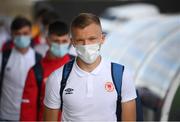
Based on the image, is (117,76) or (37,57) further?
(37,57)

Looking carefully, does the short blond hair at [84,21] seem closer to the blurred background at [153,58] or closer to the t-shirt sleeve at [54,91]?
the t-shirt sleeve at [54,91]

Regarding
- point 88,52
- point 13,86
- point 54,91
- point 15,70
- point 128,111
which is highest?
point 88,52

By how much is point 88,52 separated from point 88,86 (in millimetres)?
224

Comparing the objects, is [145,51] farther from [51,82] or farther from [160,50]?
[51,82]

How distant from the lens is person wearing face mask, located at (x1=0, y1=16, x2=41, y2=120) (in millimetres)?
6430

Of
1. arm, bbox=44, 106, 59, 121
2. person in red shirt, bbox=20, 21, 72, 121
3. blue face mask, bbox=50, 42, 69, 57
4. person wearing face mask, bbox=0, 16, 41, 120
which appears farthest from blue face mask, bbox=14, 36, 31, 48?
arm, bbox=44, 106, 59, 121

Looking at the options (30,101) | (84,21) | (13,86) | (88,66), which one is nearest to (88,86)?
(88,66)

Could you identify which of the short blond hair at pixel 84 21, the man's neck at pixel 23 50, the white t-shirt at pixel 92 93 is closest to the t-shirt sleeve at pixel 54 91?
the white t-shirt at pixel 92 93

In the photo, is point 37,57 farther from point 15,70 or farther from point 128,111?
point 128,111

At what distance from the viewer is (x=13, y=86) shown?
645 cm

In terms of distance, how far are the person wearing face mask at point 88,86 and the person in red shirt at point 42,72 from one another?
51.7 inches

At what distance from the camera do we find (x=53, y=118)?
4312 mm

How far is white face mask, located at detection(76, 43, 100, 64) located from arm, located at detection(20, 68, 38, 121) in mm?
1494

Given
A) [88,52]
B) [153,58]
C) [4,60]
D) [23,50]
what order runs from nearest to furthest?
[88,52], [4,60], [23,50], [153,58]
